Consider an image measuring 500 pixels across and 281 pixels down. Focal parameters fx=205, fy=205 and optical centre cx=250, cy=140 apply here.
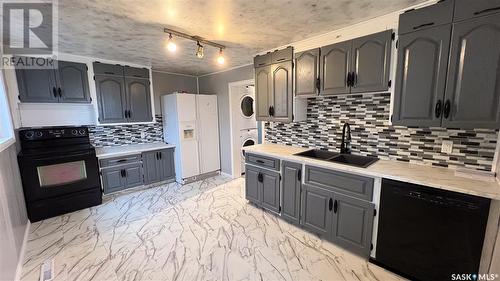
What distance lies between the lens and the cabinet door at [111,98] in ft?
11.2

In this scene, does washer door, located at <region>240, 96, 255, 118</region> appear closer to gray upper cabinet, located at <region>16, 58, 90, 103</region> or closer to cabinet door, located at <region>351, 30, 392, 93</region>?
cabinet door, located at <region>351, 30, 392, 93</region>

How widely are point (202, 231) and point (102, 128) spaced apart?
8.94 feet

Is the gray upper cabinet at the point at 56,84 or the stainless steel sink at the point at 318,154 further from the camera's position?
the gray upper cabinet at the point at 56,84

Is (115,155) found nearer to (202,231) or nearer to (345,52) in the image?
(202,231)

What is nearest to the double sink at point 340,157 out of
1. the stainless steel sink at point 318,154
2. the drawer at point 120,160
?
the stainless steel sink at point 318,154

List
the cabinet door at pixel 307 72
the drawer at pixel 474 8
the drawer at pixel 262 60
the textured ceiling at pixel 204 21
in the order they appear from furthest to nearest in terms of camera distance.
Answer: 1. the drawer at pixel 262 60
2. the cabinet door at pixel 307 72
3. the textured ceiling at pixel 204 21
4. the drawer at pixel 474 8

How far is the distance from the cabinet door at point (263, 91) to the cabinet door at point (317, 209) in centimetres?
124

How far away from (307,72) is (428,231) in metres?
1.92

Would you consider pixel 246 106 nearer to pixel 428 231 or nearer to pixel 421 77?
pixel 421 77

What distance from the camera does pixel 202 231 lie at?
2.54 meters

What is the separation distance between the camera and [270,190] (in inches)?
110

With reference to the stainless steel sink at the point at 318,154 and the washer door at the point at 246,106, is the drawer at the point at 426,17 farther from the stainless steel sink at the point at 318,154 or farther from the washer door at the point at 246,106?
the washer door at the point at 246,106

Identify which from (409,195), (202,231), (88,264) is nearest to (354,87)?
(409,195)

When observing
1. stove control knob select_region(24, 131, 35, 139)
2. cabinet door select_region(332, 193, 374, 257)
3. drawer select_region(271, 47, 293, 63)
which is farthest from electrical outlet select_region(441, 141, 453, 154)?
stove control knob select_region(24, 131, 35, 139)
